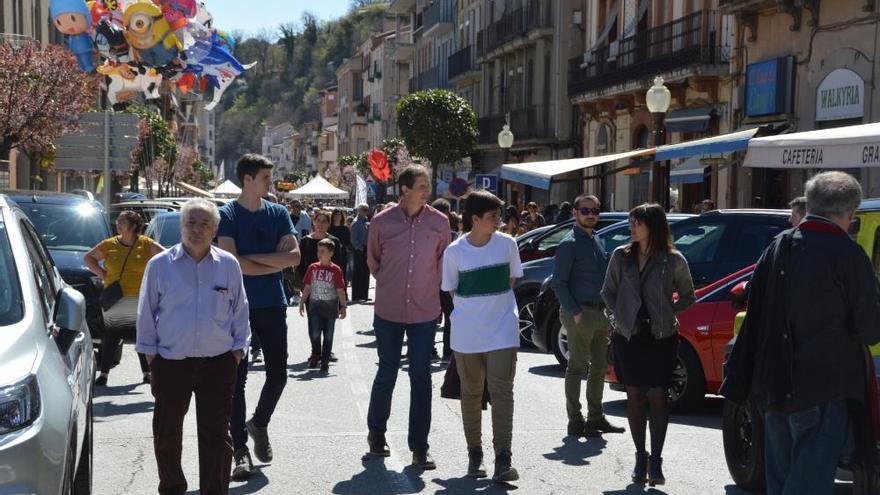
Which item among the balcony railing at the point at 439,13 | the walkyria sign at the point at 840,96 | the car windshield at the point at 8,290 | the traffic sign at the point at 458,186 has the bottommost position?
the car windshield at the point at 8,290

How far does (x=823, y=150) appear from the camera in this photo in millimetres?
9805

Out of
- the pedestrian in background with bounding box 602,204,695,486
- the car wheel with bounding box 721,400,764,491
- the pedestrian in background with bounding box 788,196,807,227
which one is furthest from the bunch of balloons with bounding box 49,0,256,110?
the car wheel with bounding box 721,400,764,491

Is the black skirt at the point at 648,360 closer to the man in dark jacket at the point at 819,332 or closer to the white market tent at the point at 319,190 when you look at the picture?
the man in dark jacket at the point at 819,332

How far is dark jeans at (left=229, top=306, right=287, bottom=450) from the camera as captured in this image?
769 cm

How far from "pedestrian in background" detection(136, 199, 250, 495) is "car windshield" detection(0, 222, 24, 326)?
974mm

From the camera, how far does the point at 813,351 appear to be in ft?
17.4

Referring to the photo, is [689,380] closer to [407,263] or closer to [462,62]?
[407,263]

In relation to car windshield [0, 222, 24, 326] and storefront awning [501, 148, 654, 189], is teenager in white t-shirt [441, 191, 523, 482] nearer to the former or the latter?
car windshield [0, 222, 24, 326]

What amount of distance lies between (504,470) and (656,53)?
23593 millimetres

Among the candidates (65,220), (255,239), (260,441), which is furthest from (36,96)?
(255,239)

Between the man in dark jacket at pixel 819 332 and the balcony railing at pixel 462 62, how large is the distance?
50.4m

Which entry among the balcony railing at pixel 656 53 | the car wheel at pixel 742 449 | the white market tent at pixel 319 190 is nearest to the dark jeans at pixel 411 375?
the car wheel at pixel 742 449

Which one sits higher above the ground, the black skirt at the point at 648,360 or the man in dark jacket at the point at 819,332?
the man in dark jacket at the point at 819,332

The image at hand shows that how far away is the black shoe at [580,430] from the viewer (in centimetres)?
941
